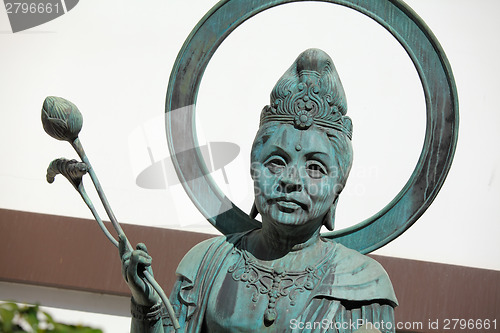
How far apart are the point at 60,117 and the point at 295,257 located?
62 cm

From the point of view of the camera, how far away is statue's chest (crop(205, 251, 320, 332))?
2291 mm

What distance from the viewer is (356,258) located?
2.39 meters

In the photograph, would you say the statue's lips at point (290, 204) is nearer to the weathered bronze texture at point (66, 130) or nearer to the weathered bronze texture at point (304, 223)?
the weathered bronze texture at point (304, 223)

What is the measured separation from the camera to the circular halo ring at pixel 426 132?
8.04 ft

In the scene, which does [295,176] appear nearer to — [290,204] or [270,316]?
[290,204]

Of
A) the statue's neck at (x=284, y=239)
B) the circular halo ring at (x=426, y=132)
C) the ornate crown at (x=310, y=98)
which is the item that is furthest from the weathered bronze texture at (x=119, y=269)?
the ornate crown at (x=310, y=98)

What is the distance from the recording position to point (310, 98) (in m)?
2.33

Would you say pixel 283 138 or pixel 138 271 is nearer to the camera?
pixel 138 271

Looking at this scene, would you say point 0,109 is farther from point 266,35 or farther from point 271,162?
point 271,162

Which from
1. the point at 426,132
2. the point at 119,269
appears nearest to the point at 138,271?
the point at 426,132

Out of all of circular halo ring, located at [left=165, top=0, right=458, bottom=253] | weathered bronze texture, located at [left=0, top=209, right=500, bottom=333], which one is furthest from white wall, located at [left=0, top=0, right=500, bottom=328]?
circular halo ring, located at [left=165, top=0, right=458, bottom=253]

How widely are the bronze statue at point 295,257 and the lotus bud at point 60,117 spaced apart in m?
0.40

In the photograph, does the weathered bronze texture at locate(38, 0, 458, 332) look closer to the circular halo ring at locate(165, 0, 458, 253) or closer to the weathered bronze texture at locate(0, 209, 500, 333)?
the circular halo ring at locate(165, 0, 458, 253)

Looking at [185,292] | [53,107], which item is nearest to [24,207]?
[185,292]
